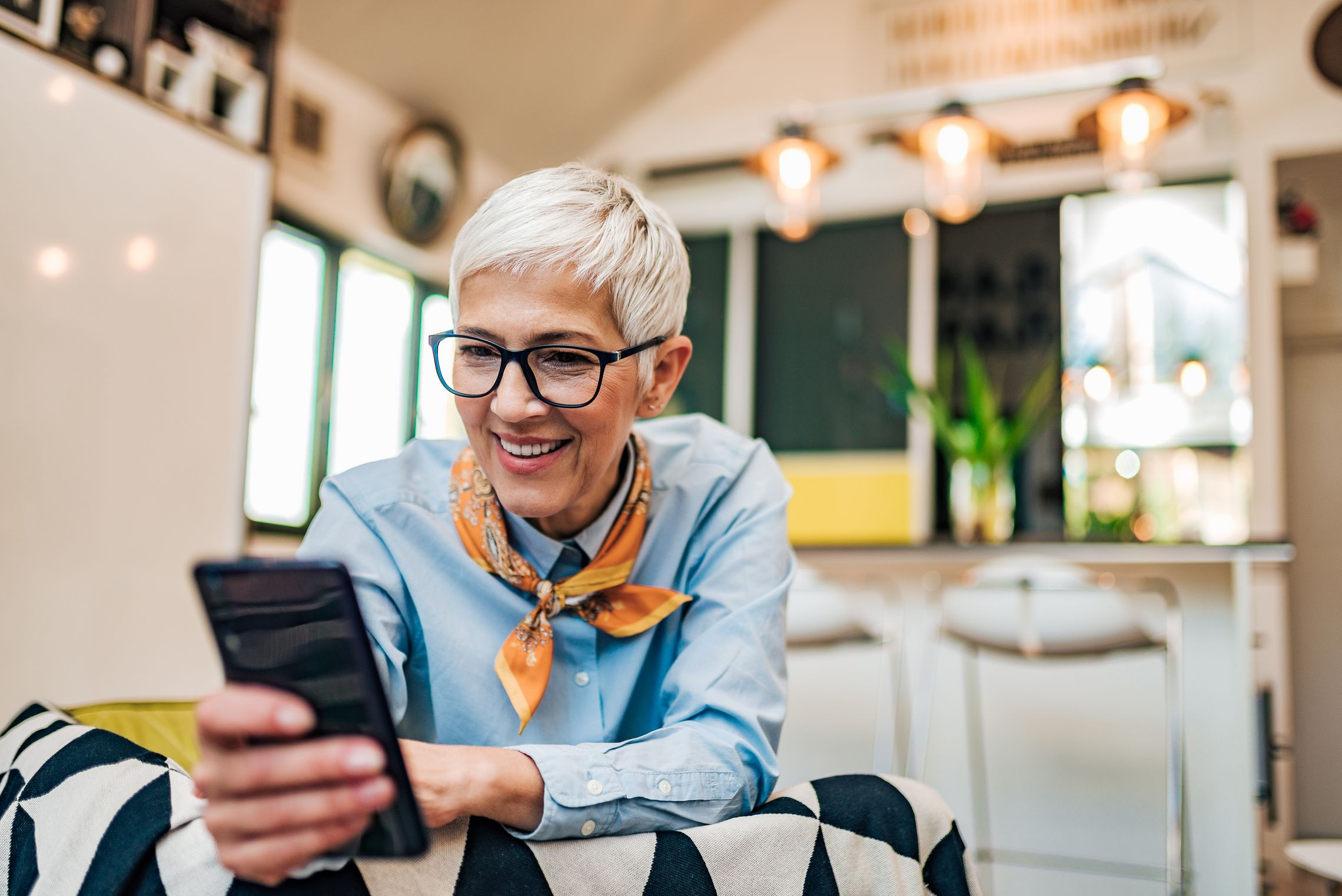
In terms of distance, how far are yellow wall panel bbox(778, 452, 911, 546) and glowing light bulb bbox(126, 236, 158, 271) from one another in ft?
9.61

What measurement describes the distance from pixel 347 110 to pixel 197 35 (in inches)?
56.1

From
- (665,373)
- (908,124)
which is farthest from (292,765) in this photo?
(908,124)

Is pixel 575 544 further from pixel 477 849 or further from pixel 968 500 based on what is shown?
pixel 968 500

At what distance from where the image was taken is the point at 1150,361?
187 inches

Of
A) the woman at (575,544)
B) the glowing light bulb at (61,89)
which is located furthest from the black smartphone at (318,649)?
the glowing light bulb at (61,89)

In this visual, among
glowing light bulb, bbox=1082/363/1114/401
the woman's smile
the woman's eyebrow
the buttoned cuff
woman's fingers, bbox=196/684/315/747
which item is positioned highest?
glowing light bulb, bbox=1082/363/1114/401

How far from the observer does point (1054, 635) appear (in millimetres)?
2539

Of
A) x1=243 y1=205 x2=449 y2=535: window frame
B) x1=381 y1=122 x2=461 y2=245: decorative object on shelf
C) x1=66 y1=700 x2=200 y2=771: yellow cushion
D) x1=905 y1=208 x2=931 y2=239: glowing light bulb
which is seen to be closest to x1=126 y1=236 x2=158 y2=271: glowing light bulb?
x1=243 y1=205 x2=449 y2=535: window frame

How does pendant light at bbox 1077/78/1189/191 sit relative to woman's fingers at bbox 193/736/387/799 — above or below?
above

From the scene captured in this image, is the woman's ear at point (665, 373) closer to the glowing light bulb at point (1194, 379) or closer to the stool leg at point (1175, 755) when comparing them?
the stool leg at point (1175, 755)

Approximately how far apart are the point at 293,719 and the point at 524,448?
1.59 ft

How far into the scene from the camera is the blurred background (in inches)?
102

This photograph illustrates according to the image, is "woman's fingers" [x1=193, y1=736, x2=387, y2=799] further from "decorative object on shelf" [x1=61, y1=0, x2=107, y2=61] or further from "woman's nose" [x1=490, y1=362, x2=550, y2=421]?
"decorative object on shelf" [x1=61, y1=0, x2=107, y2=61]

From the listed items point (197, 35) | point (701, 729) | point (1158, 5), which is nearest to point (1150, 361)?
point (1158, 5)
